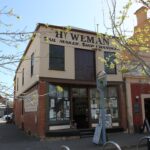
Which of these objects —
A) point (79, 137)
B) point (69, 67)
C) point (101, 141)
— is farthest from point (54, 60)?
point (101, 141)

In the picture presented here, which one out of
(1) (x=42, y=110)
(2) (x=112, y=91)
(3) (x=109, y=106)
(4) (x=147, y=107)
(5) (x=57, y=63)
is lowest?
(1) (x=42, y=110)

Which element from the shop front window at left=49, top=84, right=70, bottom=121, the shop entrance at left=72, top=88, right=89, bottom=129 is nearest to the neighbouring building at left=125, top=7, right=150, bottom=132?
the shop entrance at left=72, top=88, right=89, bottom=129

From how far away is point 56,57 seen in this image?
17.7m

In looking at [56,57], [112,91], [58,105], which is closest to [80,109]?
[58,105]

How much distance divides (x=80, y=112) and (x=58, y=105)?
2.05m

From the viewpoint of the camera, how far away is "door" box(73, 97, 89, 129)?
61.5 feet

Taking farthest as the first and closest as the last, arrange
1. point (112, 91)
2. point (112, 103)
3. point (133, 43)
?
point (112, 91) < point (112, 103) < point (133, 43)

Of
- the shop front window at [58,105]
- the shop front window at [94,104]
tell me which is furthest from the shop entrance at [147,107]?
the shop front window at [58,105]

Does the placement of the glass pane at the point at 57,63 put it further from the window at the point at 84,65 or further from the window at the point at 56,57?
the window at the point at 84,65

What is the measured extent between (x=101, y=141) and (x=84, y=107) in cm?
525

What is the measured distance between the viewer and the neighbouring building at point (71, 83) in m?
17.0

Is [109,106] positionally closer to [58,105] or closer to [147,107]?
[147,107]

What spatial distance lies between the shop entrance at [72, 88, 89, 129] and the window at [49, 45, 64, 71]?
2.37 metres

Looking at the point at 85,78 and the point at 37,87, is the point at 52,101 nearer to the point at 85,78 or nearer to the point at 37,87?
the point at 37,87
